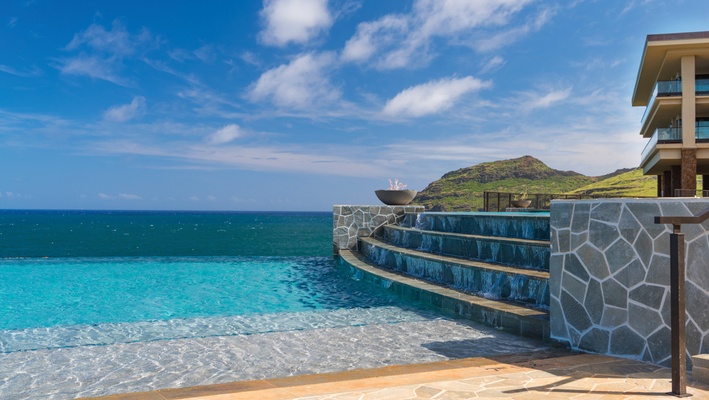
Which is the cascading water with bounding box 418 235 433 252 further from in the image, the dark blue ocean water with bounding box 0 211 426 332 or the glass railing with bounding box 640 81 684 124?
the glass railing with bounding box 640 81 684 124

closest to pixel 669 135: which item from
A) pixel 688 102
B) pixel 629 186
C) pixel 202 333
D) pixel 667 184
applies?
pixel 688 102

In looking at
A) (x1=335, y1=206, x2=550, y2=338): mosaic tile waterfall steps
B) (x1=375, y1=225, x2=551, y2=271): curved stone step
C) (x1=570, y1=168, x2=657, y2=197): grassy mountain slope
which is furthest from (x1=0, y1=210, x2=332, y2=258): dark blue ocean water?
(x1=570, y1=168, x2=657, y2=197): grassy mountain slope

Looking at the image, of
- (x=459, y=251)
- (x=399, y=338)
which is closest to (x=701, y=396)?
(x=399, y=338)

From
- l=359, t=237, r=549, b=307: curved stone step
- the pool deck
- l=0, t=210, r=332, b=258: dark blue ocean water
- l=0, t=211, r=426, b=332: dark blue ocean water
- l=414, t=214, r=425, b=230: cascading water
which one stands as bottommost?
l=0, t=210, r=332, b=258: dark blue ocean water

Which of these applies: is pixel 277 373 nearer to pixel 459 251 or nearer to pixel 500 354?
pixel 500 354

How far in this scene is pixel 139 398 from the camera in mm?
4367

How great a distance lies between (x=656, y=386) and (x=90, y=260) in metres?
18.2

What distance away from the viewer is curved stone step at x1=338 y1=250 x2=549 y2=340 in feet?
23.2

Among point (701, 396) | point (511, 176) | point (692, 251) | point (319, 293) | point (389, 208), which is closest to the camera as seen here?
point (701, 396)

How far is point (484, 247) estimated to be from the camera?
1098cm

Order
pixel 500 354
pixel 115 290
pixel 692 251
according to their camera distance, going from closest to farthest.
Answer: pixel 692 251
pixel 500 354
pixel 115 290

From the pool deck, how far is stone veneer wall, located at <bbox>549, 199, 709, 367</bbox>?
14.4 inches

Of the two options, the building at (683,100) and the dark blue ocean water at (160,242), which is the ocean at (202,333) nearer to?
the dark blue ocean water at (160,242)

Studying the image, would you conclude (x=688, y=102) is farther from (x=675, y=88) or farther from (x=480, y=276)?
(x=480, y=276)
